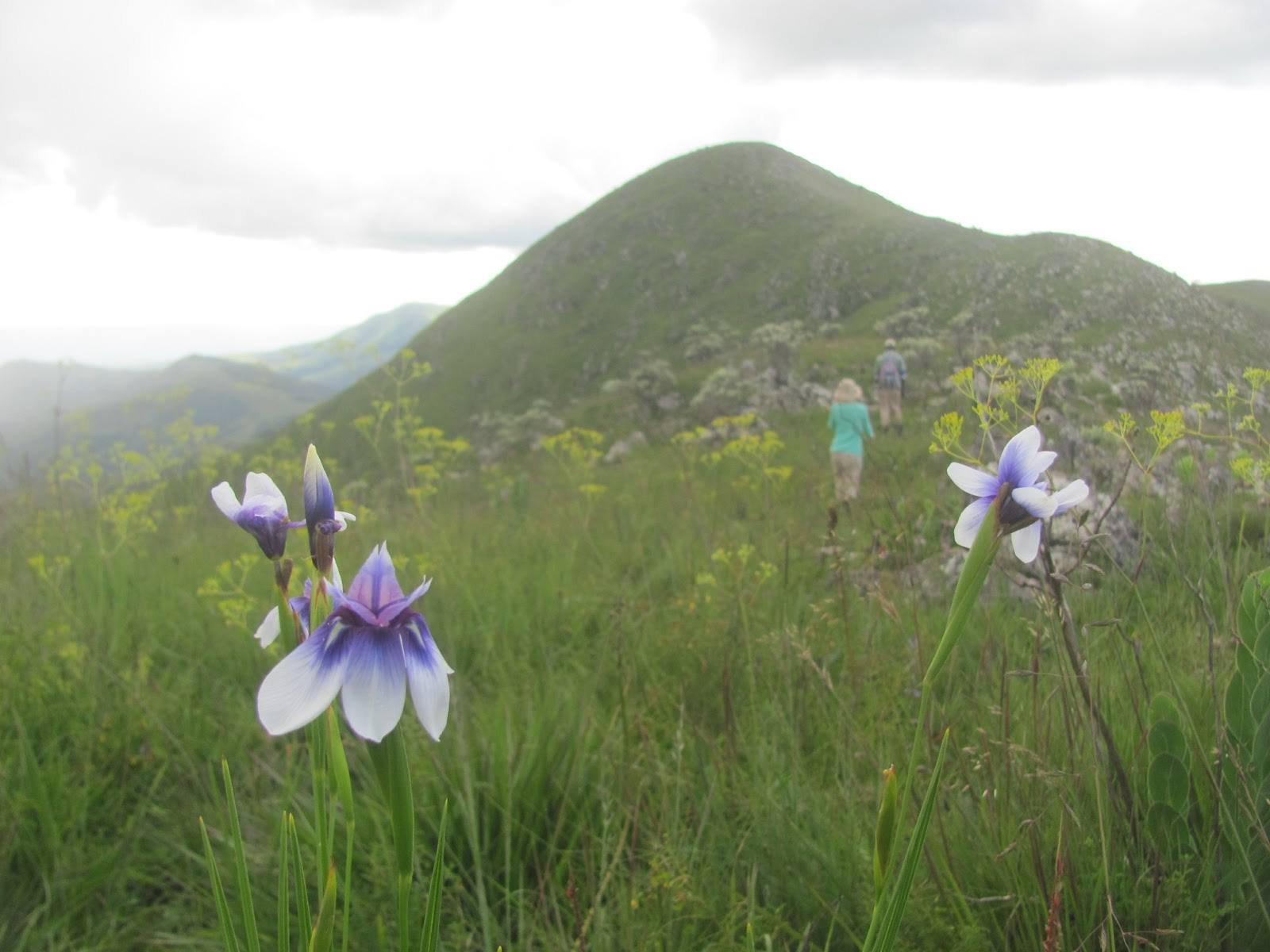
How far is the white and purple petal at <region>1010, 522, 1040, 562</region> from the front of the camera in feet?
2.87

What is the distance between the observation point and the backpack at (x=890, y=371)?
12516 millimetres

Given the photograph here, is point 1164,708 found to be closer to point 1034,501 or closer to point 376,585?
point 1034,501

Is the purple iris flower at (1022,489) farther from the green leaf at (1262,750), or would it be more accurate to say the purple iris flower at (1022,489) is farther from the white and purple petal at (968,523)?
the green leaf at (1262,750)

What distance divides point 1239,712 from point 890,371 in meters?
11.6

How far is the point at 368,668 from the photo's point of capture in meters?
0.72

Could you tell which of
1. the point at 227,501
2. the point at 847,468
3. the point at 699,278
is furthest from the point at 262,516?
the point at 699,278

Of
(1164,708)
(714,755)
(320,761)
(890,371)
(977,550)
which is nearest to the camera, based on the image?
(977,550)

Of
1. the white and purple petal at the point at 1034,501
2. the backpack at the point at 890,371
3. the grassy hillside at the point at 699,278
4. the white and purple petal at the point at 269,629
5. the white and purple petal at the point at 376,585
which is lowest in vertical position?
the white and purple petal at the point at 269,629

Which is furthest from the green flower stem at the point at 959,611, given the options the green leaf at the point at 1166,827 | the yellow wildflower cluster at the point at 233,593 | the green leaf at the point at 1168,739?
the yellow wildflower cluster at the point at 233,593

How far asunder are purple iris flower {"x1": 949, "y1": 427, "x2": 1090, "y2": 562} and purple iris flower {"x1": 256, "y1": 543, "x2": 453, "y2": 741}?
57 cm

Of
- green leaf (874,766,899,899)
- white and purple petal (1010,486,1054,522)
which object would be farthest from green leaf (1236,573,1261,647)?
green leaf (874,766,899,899)

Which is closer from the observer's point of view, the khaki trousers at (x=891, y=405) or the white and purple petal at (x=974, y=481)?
the white and purple petal at (x=974, y=481)

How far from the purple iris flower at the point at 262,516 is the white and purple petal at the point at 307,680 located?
269 millimetres

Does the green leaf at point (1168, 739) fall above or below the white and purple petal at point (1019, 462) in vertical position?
below
